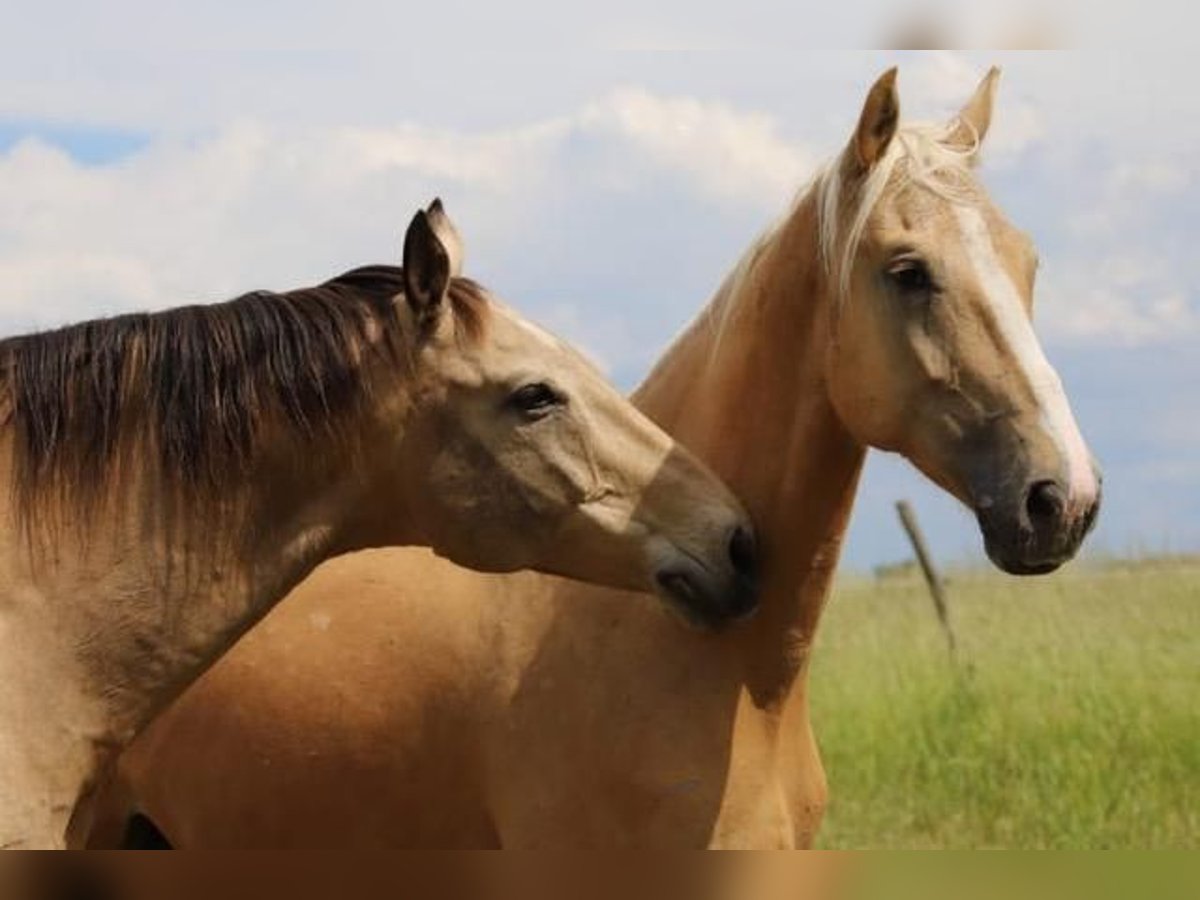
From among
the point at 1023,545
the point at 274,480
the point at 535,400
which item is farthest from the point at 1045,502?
the point at 274,480

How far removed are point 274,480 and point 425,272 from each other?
0.57 metres

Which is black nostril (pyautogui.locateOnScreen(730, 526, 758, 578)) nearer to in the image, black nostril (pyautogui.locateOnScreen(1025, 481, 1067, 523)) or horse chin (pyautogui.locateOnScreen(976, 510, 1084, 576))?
horse chin (pyautogui.locateOnScreen(976, 510, 1084, 576))

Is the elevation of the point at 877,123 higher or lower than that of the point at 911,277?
higher

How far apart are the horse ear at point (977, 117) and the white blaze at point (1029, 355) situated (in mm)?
403

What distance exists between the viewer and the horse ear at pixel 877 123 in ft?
13.6

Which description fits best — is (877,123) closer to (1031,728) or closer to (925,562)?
(1031,728)

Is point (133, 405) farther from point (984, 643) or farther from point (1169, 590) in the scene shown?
point (1169, 590)

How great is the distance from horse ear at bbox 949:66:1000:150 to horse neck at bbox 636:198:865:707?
0.46m

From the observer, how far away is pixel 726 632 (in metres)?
4.25

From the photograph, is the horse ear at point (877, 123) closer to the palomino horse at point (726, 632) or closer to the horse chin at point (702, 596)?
the palomino horse at point (726, 632)

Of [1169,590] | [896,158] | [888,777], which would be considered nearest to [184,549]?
[896,158]

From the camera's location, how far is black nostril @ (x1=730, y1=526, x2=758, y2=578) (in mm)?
3955

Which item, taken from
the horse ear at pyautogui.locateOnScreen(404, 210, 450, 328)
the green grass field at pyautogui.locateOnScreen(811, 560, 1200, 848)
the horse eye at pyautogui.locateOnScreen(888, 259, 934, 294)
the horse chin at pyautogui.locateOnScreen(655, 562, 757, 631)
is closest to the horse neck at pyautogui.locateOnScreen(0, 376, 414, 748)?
the horse ear at pyautogui.locateOnScreen(404, 210, 450, 328)

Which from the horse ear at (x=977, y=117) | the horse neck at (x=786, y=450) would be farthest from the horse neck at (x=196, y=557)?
the horse ear at (x=977, y=117)
